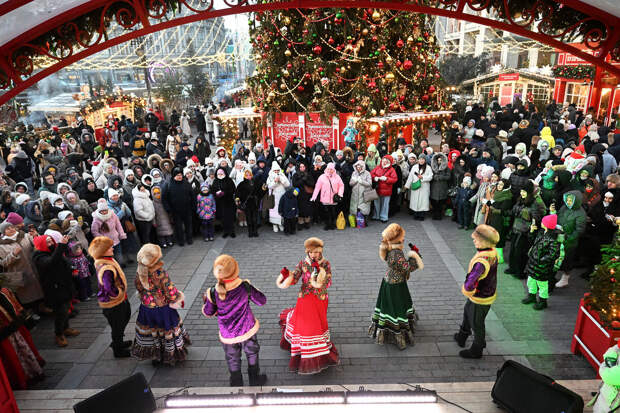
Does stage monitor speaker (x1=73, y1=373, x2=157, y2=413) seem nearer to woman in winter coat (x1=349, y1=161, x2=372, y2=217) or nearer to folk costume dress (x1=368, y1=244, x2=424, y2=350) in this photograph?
folk costume dress (x1=368, y1=244, x2=424, y2=350)

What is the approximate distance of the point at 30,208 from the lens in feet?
24.6

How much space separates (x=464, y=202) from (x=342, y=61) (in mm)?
6709

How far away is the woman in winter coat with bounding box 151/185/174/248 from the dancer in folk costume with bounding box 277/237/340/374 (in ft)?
16.4

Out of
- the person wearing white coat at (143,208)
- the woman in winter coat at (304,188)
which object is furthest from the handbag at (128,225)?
the woman in winter coat at (304,188)

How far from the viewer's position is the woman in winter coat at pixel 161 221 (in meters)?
9.02

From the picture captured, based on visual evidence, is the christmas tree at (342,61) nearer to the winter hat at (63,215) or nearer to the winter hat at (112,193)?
the winter hat at (112,193)

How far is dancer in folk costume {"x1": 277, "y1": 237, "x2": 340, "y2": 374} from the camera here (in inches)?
200

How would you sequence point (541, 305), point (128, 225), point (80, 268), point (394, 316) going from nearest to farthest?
point (394, 316)
point (541, 305)
point (80, 268)
point (128, 225)

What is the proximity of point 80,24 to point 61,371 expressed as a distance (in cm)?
448

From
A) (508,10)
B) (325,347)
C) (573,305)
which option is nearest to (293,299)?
(325,347)

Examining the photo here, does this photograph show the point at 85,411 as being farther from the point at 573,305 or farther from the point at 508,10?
the point at 573,305

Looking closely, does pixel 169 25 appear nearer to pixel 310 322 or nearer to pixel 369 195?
pixel 310 322

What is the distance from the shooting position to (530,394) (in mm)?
4355

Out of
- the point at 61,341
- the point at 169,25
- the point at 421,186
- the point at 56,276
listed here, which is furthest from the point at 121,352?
the point at 421,186
